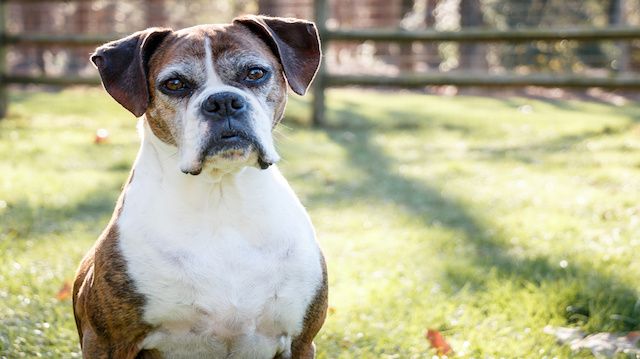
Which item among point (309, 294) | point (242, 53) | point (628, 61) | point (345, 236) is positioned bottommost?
point (628, 61)

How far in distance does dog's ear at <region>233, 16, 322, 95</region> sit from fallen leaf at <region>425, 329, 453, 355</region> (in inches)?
47.6

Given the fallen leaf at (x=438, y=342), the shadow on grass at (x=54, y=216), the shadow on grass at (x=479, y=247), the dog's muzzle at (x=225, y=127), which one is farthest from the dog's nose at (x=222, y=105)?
the shadow on grass at (x=54, y=216)

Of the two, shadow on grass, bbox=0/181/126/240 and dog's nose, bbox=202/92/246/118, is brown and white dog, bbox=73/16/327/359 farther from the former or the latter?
shadow on grass, bbox=0/181/126/240

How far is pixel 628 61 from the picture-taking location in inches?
624

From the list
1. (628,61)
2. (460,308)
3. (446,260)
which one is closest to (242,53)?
(460,308)

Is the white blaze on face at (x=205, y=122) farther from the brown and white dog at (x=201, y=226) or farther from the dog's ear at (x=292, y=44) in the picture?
the dog's ear at (x=292, y=44)

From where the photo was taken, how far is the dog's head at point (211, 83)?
8.93 feet

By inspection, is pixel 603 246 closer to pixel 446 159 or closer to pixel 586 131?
pixel 446 159

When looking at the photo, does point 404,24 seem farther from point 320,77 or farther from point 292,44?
point 292,44

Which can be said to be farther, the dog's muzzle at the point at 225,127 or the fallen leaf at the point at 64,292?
the fallen leaf at the point at 64,292

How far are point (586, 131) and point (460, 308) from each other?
5.69 metres

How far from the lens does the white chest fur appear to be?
268 cm

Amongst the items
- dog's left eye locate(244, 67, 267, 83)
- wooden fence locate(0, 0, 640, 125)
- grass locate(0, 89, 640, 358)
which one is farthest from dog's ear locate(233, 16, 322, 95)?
wooden fence locate(0, 0, 640, 125)

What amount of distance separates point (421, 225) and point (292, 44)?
2.49m
